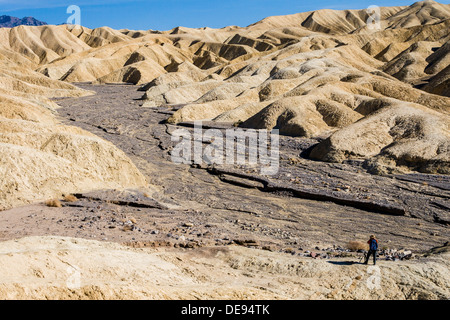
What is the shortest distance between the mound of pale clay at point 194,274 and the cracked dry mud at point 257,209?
1.40 meters

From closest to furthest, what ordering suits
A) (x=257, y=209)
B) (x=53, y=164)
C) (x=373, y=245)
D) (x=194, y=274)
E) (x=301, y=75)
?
(x=194, y=274) → (x=373, y=245) → (x=53, y=164) → (x=257, y=209) → (x=301, y=75)

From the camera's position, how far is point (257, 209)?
55.5ft

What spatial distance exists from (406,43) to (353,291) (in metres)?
75.7

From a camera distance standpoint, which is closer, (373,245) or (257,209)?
(373,245)

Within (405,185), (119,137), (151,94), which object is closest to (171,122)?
(119,137)

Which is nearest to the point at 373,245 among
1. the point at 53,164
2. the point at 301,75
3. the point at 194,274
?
the point at 194,274

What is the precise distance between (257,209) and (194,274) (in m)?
7.56

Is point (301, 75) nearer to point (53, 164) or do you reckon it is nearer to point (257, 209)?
point (257, 209)

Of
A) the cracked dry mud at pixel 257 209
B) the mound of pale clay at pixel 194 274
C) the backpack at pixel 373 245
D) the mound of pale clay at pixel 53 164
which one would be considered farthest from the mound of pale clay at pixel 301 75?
the mound of pale clay at pixel 194 274

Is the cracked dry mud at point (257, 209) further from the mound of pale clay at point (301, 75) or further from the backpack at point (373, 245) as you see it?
the mound of pale clay at point (301, 75)

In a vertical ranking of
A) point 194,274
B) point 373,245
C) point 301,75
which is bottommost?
point 194,274

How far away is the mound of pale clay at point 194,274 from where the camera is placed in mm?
7227

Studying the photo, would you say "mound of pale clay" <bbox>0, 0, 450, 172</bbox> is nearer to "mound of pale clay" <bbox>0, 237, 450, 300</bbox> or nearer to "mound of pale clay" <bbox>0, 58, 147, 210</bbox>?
"mound of pale clay" <bbox>0, 58, 147, 210</bbox>

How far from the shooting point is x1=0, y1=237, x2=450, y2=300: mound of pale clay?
7.23 meters
